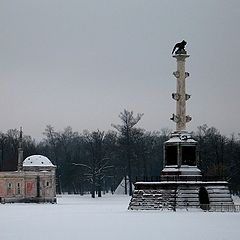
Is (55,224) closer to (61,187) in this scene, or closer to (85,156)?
(61,187)

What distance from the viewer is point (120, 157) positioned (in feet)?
357

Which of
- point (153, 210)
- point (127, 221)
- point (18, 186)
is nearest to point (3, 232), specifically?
point (127, 221)

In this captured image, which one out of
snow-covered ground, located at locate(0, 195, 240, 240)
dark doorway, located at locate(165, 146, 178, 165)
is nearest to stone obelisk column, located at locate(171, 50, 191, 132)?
dark doorway, located at locate(165, 146, 178, 165)

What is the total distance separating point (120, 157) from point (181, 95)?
166 ft

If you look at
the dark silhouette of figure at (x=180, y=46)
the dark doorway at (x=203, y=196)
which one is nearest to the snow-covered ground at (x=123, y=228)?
the dark doorway at (x=203, y=196)

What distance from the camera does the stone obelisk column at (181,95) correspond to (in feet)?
194

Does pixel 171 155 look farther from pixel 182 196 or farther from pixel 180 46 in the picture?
pixel 180 46

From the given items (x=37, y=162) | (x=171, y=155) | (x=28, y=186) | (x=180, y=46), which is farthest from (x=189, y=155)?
(x=28, y=186)

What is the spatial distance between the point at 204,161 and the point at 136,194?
4481 cm

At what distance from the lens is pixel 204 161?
328 ft

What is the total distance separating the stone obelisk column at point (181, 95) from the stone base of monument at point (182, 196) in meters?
5.42

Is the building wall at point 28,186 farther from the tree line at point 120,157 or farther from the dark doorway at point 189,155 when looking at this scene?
the dark doorway at point 189,155

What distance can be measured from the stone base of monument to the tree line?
21.0m

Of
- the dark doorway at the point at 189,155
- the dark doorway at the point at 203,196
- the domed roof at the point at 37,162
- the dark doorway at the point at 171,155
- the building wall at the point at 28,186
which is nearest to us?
the dark doorway at the point at 203,196
